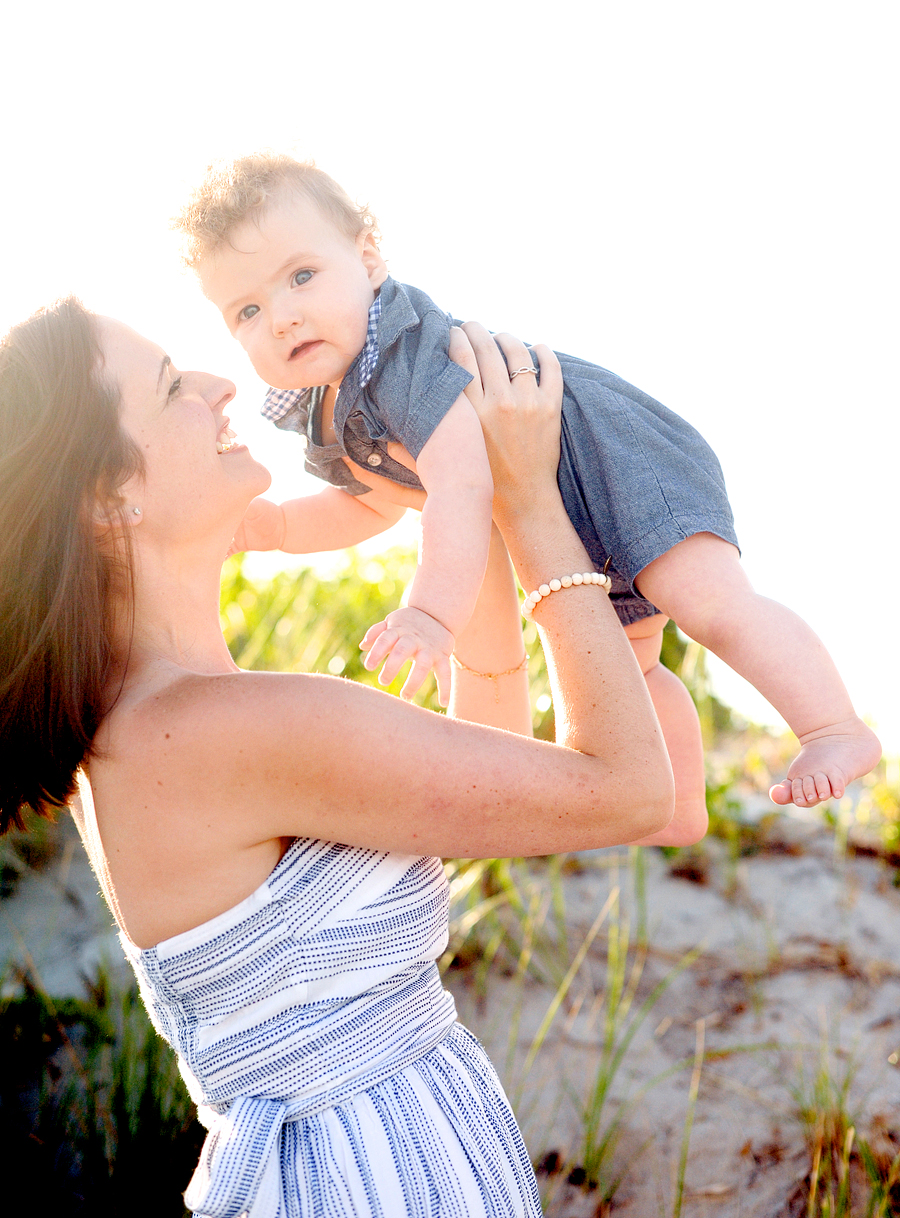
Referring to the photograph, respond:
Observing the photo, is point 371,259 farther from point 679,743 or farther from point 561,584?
point 679,743

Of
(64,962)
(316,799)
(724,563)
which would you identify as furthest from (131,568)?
(64,962)

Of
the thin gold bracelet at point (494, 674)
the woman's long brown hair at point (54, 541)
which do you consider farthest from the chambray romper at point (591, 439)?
the woman's long brown hair at point (54, 541)

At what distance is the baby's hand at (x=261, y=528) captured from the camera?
217 cm

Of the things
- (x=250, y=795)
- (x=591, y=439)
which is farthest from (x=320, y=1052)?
(x=591, y=439)

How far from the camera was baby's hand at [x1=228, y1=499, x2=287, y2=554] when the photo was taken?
7.11 feet

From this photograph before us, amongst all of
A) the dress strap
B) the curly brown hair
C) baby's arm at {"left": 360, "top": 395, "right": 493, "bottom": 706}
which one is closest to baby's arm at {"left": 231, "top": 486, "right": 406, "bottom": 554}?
baby's arm at {"left": 360, "top": 395, "right": 493, "bottom": 706}

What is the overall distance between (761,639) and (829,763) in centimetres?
26

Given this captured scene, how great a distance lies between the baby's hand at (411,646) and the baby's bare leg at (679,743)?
67cm

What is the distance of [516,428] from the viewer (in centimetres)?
187

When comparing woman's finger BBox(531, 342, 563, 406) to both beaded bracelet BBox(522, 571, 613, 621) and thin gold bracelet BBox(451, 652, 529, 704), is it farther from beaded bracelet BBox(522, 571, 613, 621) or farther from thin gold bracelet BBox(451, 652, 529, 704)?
thin gold bracelet BBox(451, 652, 529, 704)

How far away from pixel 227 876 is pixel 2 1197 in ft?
5.96

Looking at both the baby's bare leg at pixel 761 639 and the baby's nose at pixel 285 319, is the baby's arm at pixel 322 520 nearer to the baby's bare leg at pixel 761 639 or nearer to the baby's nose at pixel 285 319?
the baby's nose at pixel 285 319

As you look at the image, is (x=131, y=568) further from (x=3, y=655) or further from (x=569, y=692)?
(x=569, y=692)

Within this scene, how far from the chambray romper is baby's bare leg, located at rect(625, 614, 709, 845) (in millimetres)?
133
